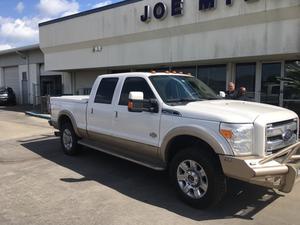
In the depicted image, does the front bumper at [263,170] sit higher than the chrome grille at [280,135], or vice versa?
the chrome grille at [280,135]

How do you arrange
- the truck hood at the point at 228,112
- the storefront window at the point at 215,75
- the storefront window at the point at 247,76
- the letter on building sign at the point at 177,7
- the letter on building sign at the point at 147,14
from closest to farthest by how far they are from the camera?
the truck hood at the point at 228,112 → the letter on building sign at the point at 177,7 → the storefront window at the point at 247,76 → the storefront window at the point at 215,75 → the letter on building sign at the point at 147,14

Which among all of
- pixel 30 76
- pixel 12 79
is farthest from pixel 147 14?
pixel 12 79

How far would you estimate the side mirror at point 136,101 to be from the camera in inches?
215

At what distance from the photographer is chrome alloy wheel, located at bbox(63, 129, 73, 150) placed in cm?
819

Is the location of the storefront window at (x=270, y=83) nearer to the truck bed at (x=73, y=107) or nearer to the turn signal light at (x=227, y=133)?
the truck bed at (x=73, y=107)

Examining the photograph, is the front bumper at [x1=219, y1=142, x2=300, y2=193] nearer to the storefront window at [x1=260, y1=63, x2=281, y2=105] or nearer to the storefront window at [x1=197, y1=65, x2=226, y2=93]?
the storefront window at [x1=260, y1=63, x2=281, y2=105]

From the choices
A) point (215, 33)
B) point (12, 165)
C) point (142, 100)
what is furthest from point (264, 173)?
point (215, 33)

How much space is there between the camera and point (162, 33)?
46.9ft

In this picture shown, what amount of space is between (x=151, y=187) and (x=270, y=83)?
341 inches

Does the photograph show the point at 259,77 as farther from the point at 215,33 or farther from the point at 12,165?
the point at 12,165

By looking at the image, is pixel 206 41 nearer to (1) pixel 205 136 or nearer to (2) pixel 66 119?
(2) pixel 66 119

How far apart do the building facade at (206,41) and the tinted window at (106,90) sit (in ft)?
16.8

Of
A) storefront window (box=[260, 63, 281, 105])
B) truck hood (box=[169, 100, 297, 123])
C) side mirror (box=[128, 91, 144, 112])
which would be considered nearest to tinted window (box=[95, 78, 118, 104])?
side mirror (box=[128, 91, 144, 112])

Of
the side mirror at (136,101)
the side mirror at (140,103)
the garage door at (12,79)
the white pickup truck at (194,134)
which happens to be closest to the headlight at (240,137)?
the white pickup truck at (194,134)
